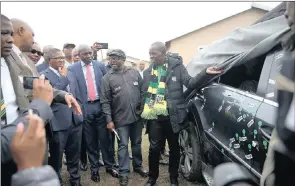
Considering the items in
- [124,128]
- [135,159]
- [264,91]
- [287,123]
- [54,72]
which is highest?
[287,123]

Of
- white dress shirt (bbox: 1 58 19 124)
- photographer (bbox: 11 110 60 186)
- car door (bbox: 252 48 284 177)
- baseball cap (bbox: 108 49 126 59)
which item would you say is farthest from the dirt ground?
photographer (bbox: 11 110 60 186)

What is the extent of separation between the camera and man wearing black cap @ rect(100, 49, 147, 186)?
4438 millimetres

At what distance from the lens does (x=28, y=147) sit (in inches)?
39.2

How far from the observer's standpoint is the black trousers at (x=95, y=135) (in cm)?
474

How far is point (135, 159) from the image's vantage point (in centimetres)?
486

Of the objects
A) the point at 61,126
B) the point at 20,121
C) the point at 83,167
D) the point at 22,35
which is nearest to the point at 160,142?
the point at 61,126

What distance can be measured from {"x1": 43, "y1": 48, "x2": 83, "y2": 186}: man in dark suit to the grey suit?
2396mm

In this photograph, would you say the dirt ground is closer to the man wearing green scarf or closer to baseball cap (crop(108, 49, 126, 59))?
the man wearing green scarf

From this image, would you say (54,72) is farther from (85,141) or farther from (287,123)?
(287,123)

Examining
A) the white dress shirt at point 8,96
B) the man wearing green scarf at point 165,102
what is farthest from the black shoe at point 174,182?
the white dress shirt at point 8,96

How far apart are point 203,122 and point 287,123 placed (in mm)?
2928

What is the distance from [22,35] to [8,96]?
1.35 m

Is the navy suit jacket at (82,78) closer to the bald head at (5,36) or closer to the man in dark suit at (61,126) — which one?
the man in dark suit at (61,126)

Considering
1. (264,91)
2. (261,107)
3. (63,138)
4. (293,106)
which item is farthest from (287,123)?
(63,138)
